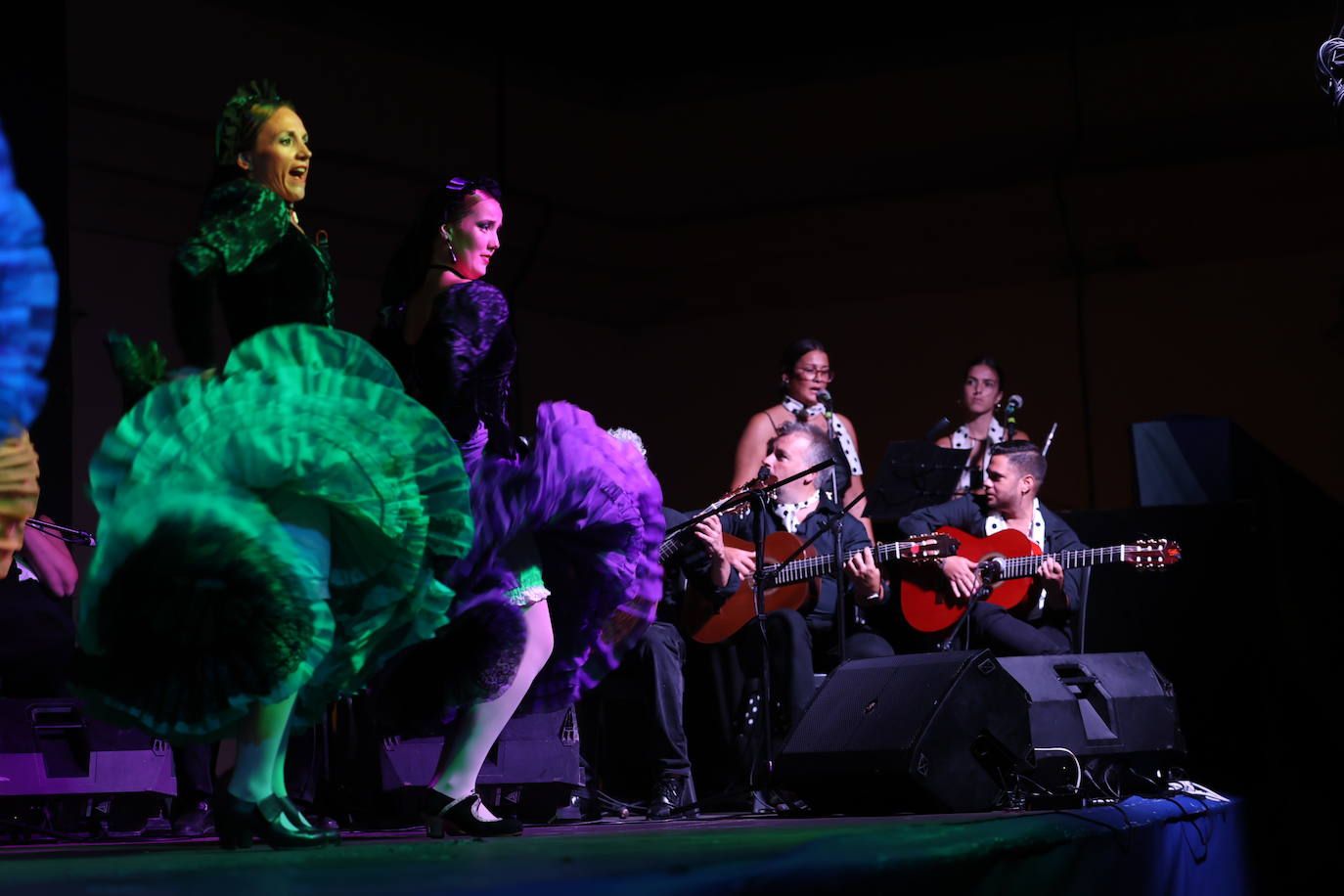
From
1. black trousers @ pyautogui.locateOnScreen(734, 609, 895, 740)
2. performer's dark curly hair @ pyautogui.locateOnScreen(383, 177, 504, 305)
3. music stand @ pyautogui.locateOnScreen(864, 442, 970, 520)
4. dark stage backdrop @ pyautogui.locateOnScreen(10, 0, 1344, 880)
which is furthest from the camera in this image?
dark stage backdrop @ pyautogui.locateOnScreen(10, 0, 1344, 880)

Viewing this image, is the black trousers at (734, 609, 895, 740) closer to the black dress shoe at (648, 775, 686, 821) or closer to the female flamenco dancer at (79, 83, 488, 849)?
the black dress shoe at (648, 775, 686, 821)

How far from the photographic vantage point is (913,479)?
632cm

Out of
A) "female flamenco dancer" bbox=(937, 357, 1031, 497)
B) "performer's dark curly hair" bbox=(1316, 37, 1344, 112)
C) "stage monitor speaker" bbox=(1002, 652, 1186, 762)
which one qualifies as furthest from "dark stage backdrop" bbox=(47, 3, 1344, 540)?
"performer's dark curly hair" bbox=(1316, 37, 1344, 112)

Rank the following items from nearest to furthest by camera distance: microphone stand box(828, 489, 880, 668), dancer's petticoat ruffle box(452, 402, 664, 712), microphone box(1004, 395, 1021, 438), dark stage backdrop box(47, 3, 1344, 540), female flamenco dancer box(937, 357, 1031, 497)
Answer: dancer's petticoat ruffle box(452, 402, 664, 712) → microphone stand box(828, 489, 880, 668) → microphone box(1004, 395, 1021, 438) → female flamenco dancer box(937, 357, 1031, 497) → dark stage backdrop box(47, 3, 1344, 540)

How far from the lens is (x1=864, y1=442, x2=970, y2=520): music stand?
247 inches

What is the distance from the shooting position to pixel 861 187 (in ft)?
32.3

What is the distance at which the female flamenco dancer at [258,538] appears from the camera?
8.24 feet

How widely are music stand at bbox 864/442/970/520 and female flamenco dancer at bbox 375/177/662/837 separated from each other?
3050 mm

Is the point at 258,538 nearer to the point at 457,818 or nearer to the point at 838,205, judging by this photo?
the point at 457,818

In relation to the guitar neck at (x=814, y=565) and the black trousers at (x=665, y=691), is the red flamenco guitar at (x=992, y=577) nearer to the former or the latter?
the guitar neck at (x=814, y=565)

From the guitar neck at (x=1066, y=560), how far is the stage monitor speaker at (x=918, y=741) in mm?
1614

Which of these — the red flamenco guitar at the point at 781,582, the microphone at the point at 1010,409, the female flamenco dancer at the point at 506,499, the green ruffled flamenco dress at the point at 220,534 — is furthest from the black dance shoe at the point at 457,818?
the microphone at the point at 1010,409

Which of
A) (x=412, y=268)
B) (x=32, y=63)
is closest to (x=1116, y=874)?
(x=412, y=268)

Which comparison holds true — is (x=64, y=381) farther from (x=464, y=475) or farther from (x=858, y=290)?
(x=858, y=290)
